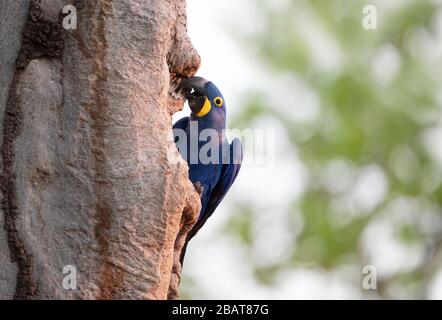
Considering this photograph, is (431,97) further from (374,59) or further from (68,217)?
(68,217)

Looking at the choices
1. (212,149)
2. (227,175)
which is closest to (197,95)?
(212,149)

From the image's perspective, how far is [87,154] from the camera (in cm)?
452

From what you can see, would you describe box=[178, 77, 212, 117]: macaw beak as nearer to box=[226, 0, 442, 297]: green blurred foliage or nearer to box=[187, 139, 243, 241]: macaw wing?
box=[187, 139, 243, 241]: macaw wing

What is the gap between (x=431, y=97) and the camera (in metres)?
13.4

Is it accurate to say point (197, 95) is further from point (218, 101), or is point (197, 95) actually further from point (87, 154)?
point (87, 154)

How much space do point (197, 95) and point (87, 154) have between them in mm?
1656

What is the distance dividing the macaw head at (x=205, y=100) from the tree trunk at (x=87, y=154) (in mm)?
1099

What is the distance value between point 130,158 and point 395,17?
10.1 meters

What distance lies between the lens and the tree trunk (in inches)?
173

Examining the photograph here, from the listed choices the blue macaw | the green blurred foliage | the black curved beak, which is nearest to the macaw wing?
the blue macaw

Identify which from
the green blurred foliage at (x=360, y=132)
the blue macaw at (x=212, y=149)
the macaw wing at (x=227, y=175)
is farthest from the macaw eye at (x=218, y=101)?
the green blurred foliage at (x=360, y=132)
